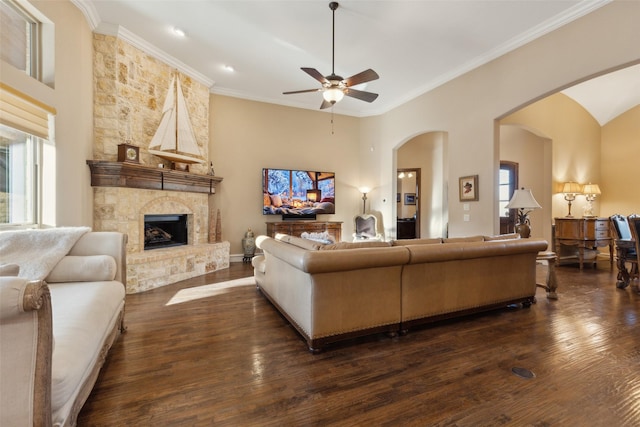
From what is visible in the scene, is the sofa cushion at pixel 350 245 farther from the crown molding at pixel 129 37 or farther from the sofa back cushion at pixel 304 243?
the crown molding at pixel 129 37

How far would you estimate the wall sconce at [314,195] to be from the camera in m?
6.37

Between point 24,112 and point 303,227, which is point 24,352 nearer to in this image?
point 24,112

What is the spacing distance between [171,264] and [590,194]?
8234mm

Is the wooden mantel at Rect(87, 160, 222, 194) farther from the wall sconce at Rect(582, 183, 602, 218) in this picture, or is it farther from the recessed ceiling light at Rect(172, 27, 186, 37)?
the wall sconce at Rect(582, 183, 602, 218)

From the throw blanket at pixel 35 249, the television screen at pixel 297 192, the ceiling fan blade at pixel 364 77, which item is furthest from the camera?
the television screen at pixel 297 192

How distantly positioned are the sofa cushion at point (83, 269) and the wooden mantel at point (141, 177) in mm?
1817

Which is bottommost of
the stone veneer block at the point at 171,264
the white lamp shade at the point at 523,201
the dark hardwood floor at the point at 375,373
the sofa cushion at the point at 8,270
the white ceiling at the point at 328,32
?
the dark hardwood floor at the point at 375,373

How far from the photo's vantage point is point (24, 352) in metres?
0.98

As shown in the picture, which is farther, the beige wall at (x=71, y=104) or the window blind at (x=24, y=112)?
the beige wall at (x=71, y=104)

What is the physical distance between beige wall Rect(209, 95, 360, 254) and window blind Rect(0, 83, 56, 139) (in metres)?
2.86

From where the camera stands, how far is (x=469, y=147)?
Result: 452 centimetres

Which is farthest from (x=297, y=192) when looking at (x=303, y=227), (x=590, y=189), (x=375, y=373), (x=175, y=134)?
(x=590, y=189)

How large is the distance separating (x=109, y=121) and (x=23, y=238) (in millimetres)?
2300

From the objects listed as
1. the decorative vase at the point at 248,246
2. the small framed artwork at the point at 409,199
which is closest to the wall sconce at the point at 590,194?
the small framed artwork at the point at 409,199
